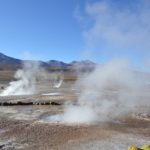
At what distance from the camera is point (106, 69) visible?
46.5m

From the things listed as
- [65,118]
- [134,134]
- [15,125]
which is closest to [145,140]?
[134,134]

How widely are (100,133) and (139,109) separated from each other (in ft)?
38.8

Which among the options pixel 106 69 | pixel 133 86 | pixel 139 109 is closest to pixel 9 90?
pixel 106 69

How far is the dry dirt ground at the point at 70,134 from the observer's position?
18.5 meters

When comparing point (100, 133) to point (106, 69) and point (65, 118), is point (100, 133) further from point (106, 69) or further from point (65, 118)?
point (106, 69)

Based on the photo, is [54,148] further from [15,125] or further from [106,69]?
[106,69]

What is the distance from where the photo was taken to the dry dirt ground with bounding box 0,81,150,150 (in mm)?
18516

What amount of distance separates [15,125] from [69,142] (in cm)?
677

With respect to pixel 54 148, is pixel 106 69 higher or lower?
higher

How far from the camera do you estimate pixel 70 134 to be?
21.2 meters

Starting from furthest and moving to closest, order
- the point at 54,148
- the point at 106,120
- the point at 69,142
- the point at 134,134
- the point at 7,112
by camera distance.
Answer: the point at 7,112 < the point at 106,120 < the point at 134,134 < the point at 69,142 < the point at 54,148

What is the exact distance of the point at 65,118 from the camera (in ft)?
87.5

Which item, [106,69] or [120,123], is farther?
[106,69]

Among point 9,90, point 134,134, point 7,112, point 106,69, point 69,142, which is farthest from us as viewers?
point 9,90
